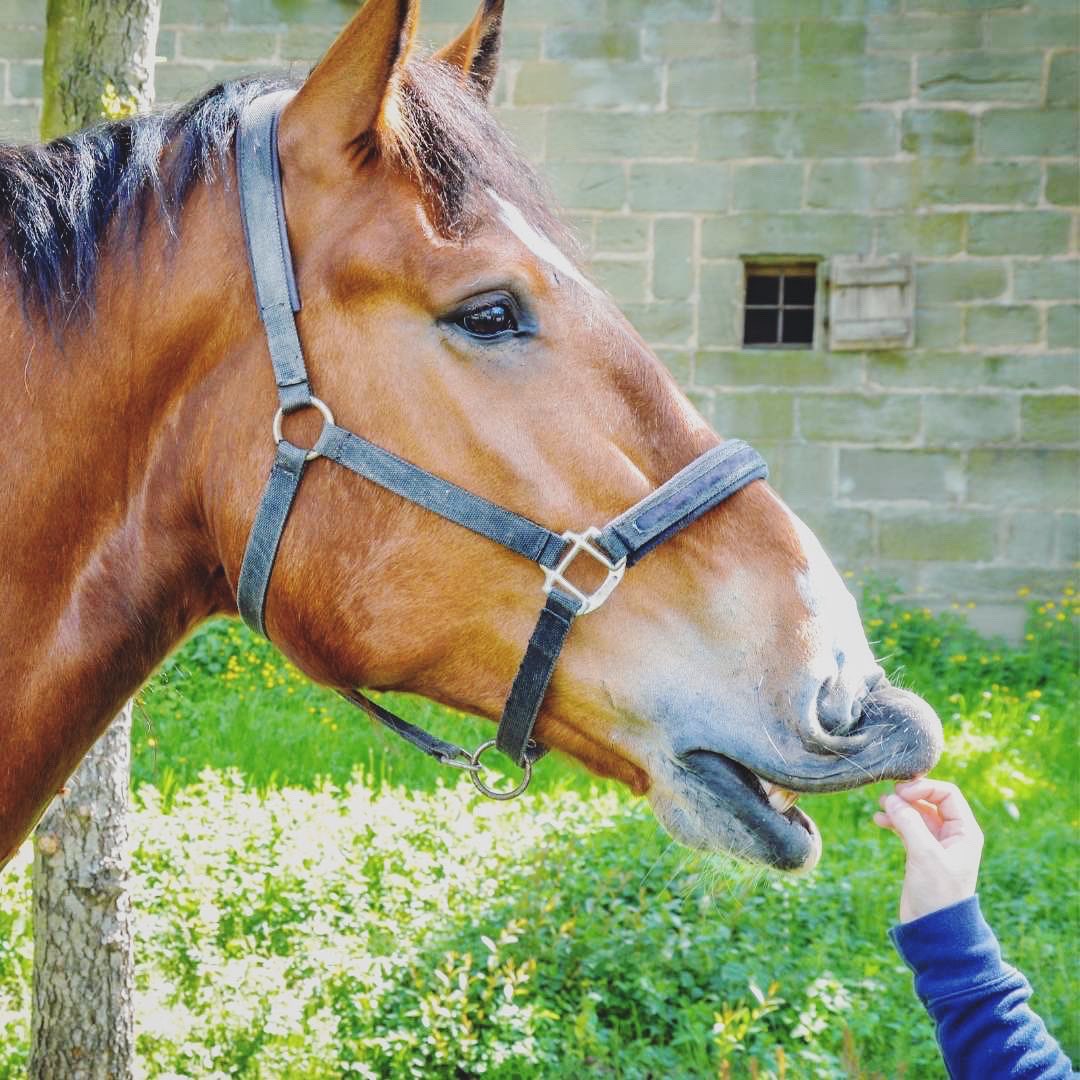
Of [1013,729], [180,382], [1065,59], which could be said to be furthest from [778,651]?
[1065,59]

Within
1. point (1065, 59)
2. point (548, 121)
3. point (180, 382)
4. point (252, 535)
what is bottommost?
point (252, 535)

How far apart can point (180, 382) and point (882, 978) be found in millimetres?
2676

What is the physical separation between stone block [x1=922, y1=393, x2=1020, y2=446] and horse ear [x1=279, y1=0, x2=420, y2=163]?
5.62m

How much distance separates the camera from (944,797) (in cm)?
170

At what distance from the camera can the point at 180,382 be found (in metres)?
1.64

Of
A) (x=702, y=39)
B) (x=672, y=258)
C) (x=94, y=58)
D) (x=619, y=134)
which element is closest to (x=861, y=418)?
(x=672, y=258)

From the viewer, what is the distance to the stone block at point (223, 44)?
684cm

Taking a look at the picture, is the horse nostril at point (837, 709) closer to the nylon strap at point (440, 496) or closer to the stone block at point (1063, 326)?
the nylon strap at point (440, 496)

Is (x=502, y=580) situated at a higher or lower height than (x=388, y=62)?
lower

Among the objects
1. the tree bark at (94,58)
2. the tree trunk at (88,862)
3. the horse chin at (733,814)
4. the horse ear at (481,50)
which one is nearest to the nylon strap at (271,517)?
the horse chin at (733,814)

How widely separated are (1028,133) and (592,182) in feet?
7.94

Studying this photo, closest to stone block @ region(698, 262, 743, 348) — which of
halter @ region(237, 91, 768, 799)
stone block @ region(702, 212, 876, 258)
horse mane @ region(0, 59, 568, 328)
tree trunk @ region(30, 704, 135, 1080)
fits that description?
stone block @ region(702, 212, 876, 258)

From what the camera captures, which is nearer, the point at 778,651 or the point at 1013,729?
the point at 778,651

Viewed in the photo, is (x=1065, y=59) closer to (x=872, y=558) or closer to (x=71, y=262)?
→ (x=872, y=558)
